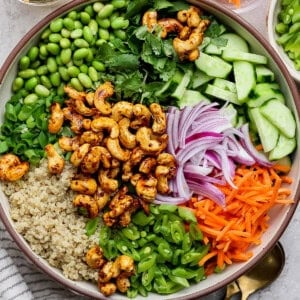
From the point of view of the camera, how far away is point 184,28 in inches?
109

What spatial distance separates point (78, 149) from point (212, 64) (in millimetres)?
505

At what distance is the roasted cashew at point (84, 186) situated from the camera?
8.86ft

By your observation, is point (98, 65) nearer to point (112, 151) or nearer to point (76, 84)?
point (76, 84)

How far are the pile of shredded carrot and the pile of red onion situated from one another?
3 centimetres

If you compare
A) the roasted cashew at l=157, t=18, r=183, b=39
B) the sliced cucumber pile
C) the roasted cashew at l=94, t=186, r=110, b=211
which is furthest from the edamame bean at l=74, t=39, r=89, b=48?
the roasted cashew at l=94, t=186, r=110, b=211

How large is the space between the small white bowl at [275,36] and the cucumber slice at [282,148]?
0.21 metres

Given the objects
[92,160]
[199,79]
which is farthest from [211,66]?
[92,160]

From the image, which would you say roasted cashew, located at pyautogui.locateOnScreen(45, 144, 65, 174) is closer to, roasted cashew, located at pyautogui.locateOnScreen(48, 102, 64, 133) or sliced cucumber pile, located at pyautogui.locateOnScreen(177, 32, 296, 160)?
roasted cashew, located at pyautogui.locateOnScreen(48, 102, 64, 133)

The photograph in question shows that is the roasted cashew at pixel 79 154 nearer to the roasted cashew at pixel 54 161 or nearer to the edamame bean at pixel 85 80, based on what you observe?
the roasted cashew at pixel 54 161

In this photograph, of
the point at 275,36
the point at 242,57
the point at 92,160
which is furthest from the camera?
the point at 275,36

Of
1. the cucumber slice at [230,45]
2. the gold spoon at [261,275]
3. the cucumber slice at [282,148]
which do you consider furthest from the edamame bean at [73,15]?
the gold spoon at [261,275]

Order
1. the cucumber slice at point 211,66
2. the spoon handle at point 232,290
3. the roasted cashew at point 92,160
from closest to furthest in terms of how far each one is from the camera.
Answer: the roasted cashew at point 92,160 < the cucumber slice at point 211,66 < the spoon handle at point 232,290

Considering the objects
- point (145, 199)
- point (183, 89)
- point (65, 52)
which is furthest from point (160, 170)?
point (65, 52)

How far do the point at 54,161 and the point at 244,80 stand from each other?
2.13ft
